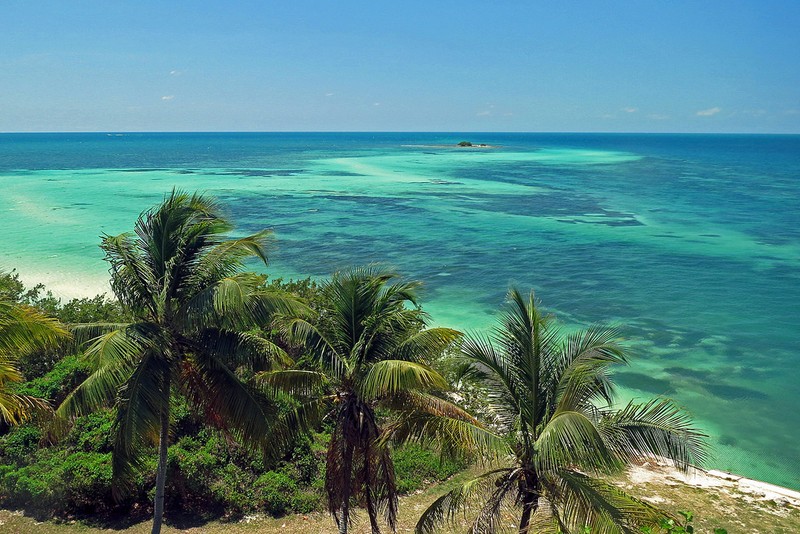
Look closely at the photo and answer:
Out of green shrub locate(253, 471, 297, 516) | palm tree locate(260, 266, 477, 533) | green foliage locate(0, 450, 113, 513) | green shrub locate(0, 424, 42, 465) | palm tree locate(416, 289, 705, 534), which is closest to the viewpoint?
palm tree locate(416, 289, 705, 534)

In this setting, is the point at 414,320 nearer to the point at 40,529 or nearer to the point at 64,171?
the point at 40,529

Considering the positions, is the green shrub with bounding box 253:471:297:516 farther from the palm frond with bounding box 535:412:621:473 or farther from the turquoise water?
the turquoise water

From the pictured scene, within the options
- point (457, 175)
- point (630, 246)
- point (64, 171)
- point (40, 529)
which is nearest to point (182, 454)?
point (40, 529)

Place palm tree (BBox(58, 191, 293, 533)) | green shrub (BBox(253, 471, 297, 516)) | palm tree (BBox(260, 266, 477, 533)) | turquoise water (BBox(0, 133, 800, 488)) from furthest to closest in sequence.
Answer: turquoise water (BBox(0, 133, 800, 488)) → green shrub (BBox(253, 471, 297, 516)) → palm tree (BBox(260, 266, 477, 533)) → palm tree (BBox(58, 191, 293, 533))

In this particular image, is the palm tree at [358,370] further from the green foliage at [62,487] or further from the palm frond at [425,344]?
the green foliage at [62,487]

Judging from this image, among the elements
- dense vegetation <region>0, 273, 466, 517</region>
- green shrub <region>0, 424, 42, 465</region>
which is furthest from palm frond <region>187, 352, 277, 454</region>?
green shrub <region>0, 424, 42, 465</region>

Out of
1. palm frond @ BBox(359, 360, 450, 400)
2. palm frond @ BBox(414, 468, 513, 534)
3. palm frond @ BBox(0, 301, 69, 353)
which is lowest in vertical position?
palm frond @ BBox(414, 468, 513, 534)

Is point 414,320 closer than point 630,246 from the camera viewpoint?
Yes
